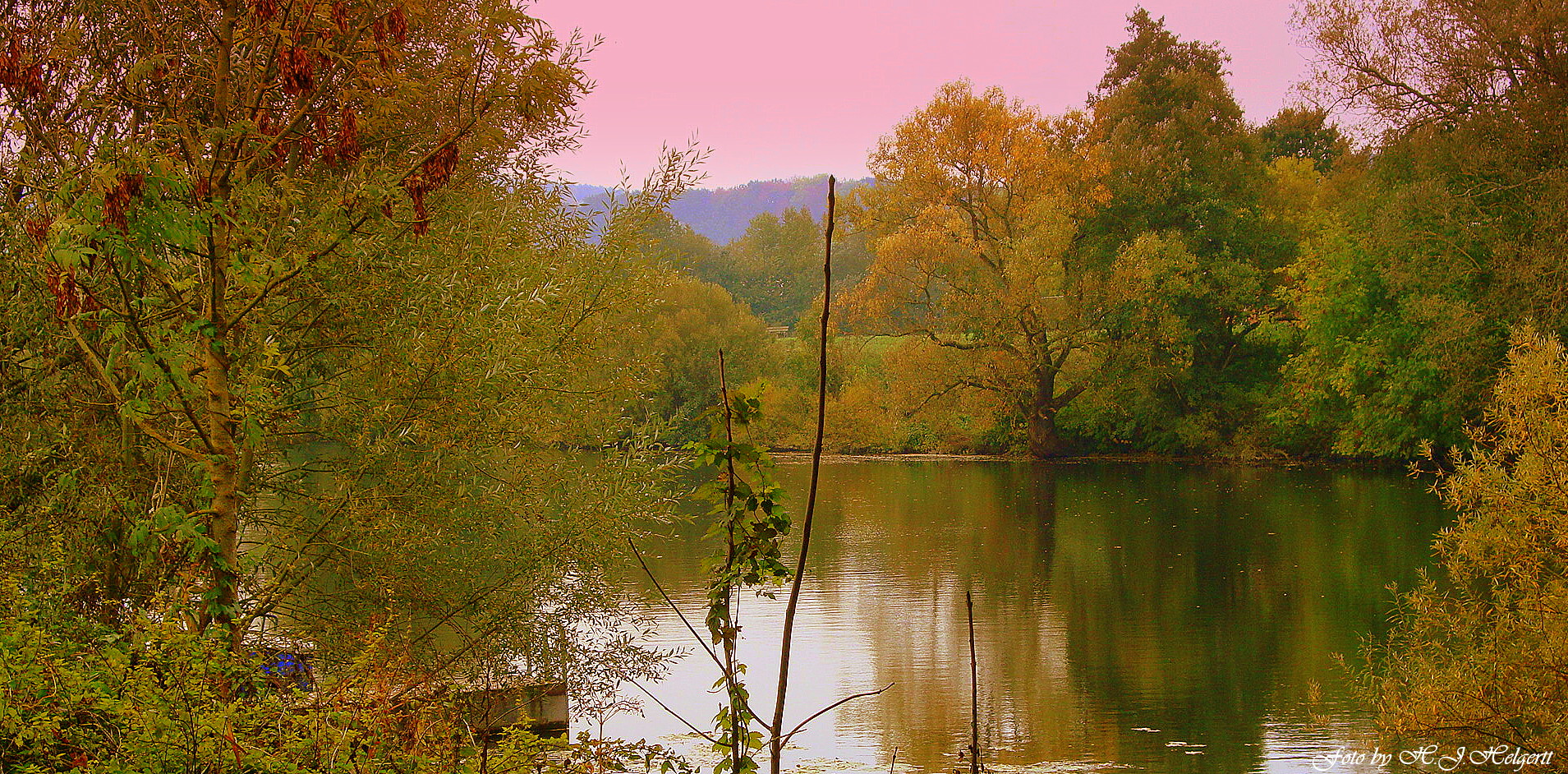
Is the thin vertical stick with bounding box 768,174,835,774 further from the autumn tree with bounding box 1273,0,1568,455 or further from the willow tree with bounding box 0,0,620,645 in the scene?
the autumn tree with bounding box 1273,0,1568,455

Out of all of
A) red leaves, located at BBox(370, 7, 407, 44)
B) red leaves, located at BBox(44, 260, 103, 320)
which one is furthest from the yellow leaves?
red leaves, located at BBox(44, 260, 103, 320)

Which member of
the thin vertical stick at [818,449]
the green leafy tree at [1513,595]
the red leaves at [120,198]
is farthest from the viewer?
the green leafy tree at [1513,595]

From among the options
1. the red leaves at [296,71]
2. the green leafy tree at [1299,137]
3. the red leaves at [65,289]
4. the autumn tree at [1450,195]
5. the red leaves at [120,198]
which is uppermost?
the green leafy tree at [1299,137]

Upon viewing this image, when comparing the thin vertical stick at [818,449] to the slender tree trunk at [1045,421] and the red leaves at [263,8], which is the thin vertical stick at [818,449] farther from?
the slender tree trunk at [1045,421]

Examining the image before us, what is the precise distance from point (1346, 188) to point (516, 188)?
31002 millimetres

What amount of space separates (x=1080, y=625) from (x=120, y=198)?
1291 cm

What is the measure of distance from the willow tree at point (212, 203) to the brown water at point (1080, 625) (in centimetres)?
409

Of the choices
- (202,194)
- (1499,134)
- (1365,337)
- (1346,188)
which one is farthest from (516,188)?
→ (1346,188)

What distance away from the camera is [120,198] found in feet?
13.7

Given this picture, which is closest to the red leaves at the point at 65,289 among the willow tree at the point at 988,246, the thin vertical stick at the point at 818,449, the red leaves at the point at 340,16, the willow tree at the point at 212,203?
the willow tree at the point at 212,203

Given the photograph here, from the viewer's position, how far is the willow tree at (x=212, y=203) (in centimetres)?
454

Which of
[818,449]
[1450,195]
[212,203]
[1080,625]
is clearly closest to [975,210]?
[1450,195]

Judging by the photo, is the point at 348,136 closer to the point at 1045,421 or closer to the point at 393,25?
the point at 393,25

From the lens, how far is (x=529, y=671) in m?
9.14
